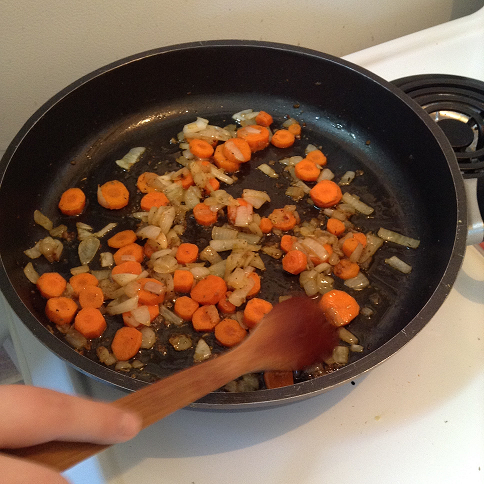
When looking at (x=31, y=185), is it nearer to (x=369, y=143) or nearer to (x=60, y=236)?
(x=60, y=236)

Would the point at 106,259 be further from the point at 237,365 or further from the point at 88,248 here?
the point at 237,365

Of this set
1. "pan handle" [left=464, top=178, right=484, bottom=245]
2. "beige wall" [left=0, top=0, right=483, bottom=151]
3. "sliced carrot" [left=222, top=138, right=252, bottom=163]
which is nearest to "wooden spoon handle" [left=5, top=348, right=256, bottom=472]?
"pan handle" [left=464, top=178, right=484, bottom=245]

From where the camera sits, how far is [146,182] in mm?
1229

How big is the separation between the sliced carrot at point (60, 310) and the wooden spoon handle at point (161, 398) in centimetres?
41

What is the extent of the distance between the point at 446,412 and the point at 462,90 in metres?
0.92

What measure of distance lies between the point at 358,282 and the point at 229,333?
12.8 inches

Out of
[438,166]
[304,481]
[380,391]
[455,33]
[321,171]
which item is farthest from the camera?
[455,33]

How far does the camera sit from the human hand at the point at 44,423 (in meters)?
0.43

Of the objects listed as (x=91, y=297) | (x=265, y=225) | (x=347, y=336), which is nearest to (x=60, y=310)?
(x=91, y=297)

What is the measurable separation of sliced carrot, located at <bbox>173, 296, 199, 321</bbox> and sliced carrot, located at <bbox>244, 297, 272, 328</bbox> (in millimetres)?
117

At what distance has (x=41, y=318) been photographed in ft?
3.28

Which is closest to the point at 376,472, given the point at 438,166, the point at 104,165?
the point at 438,166

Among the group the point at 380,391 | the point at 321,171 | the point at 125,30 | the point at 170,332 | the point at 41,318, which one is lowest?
the point at 380,391

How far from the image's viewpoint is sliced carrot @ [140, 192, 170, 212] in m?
1.19
